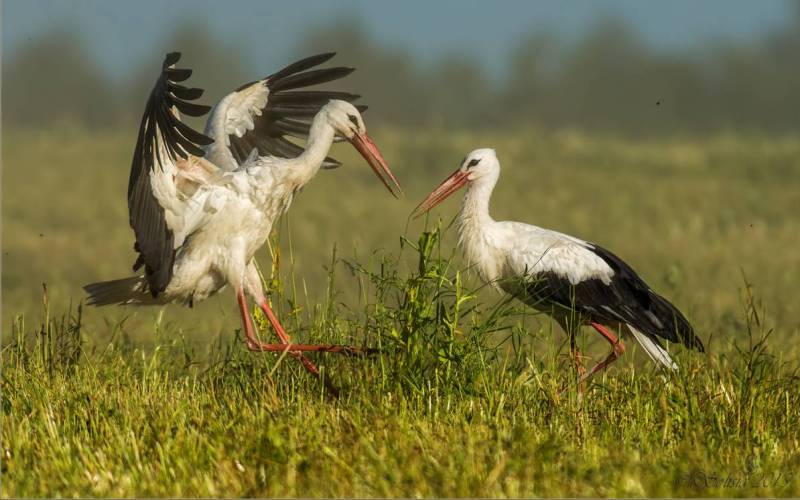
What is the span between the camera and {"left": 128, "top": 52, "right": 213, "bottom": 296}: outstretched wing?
5246mm

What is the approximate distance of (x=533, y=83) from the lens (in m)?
64.9

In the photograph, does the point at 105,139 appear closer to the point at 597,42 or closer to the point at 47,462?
the point at 47,462

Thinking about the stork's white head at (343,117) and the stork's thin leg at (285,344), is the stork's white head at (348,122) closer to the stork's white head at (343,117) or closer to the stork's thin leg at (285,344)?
the stork's white head at (343,117)

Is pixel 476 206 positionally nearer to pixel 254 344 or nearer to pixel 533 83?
pixel 254 344

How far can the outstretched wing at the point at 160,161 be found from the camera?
207 inches

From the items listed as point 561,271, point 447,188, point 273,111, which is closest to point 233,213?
point 273,111

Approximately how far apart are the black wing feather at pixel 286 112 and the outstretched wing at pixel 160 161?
2.93 ft

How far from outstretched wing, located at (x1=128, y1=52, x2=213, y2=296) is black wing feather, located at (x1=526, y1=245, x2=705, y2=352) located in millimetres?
1742

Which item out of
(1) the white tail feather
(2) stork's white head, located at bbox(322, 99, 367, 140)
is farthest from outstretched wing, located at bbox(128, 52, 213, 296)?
(1) the white tail feather

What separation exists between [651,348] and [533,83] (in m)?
59.5

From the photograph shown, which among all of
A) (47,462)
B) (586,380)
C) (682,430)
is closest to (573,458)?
(682,430)

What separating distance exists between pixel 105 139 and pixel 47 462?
27.8 m

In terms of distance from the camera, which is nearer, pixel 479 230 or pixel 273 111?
pixel 479 230

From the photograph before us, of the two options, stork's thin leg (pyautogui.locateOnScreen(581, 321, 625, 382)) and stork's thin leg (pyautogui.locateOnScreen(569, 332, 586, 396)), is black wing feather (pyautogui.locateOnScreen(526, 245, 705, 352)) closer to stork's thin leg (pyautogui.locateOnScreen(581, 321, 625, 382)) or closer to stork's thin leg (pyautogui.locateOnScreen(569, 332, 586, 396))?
stork's thin leg (pyautogui.locateOnScreen(581, 321, 625, 382))
